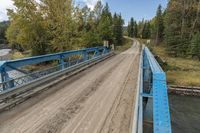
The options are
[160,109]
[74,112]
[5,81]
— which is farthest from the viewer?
[5,81]

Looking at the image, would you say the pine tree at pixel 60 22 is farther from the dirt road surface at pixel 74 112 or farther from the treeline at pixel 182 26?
the treeline at pixel 182 26

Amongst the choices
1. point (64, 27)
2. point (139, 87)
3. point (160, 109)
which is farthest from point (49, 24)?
point (160, 109)

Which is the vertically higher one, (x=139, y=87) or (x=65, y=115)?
(x=139, y=87)

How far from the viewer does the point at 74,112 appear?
4191mm

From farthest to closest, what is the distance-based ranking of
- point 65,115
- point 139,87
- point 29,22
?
1. point 29,22
2. point 139,87
3. point 65,115

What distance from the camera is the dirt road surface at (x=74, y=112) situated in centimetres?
347

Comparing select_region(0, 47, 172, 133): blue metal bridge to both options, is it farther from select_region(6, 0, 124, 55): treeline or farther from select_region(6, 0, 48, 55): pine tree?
select_region(6, 0, 48, 55): pine tree

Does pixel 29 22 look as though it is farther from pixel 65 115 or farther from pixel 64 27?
pixel 65 115

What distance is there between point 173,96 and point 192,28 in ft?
74.8

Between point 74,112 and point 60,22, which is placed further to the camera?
point 60,22

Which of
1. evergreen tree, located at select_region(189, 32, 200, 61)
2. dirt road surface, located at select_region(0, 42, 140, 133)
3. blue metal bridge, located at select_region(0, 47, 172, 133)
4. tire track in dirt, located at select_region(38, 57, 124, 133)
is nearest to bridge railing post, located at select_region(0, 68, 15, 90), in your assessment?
blue metal bridge, located at select_region(0, 47, 172, 133)

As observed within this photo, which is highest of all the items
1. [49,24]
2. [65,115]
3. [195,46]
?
[49,24]

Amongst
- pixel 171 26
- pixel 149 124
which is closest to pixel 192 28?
pixel 171 26

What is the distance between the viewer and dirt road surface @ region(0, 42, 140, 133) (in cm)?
347
